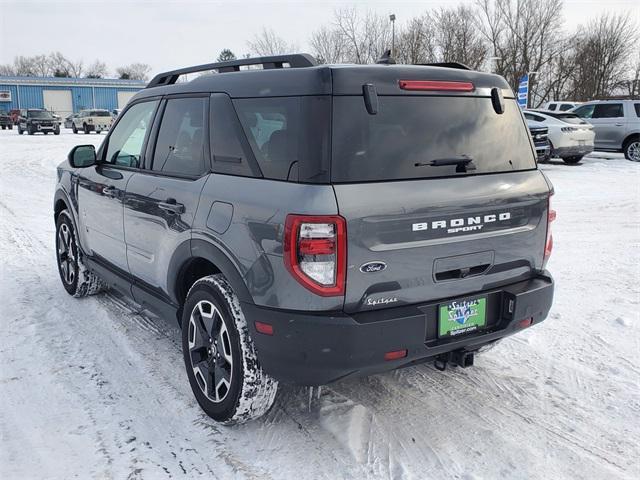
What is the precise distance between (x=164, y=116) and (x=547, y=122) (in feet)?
49.3

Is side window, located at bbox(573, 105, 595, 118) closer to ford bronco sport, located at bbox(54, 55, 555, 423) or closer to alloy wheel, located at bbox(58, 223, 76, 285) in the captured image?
ford bronco sport, located at bbox(54, 55, 555, 423)

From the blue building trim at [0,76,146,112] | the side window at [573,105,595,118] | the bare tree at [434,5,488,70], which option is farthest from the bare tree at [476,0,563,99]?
the blue building trim at [0,76,146,112]

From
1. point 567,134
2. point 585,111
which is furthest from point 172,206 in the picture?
point 585,111

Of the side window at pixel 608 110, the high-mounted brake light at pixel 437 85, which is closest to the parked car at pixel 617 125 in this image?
the side window at pixel 608 110

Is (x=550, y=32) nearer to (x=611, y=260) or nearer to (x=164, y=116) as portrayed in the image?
(x=611, y=260)

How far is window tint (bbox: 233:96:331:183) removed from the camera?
259 centimetres

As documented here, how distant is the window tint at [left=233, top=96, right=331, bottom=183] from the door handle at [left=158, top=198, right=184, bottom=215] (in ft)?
2.15

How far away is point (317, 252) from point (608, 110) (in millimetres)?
18524

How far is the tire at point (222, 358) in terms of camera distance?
291cm

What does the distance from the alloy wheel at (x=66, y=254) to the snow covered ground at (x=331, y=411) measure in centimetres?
30

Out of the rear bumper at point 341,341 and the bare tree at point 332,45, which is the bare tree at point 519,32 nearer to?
the bare tree at point 332,45

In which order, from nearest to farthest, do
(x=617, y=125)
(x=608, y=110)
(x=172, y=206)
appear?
(x=172, y=206) < (x=617, y=125) < (x=608, y=110)

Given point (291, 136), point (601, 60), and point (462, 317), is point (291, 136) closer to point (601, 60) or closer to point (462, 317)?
point (462, 317)

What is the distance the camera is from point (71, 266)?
211 inches
